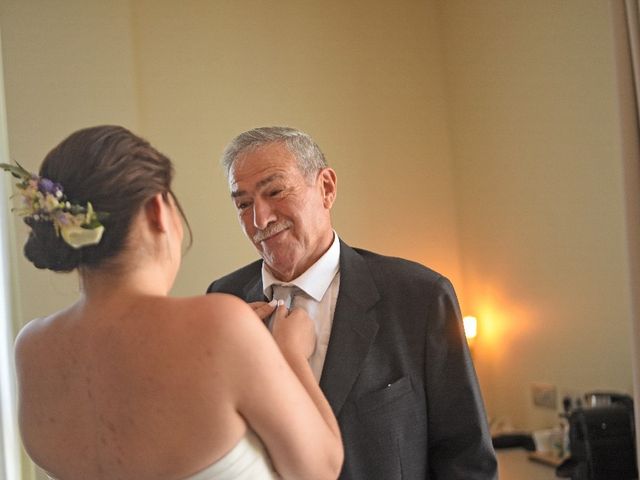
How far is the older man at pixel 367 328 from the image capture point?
151 cm

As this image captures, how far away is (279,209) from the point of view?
67.7 inches

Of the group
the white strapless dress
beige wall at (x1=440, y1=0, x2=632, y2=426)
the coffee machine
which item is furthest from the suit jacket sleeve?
beige wall at (x1=440, y1=0, x2=632, y2=426)

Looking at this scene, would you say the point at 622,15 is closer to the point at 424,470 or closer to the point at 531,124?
the point at 531,124

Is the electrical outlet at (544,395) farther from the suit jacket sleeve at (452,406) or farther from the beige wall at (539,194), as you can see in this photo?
the suit jacket sleeve at (452,406)

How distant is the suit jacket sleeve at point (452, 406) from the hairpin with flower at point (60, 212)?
733 mm

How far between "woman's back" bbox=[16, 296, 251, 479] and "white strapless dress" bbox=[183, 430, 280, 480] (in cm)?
1

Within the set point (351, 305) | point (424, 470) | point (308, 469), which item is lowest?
point (424, 470)

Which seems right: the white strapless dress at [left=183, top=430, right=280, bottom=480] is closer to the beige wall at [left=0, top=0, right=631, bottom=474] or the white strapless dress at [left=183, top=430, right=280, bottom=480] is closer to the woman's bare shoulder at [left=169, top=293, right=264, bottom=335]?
the woman's bare shoulder at [left=169, top=293, right=264, bottom=335]

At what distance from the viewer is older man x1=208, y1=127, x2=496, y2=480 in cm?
151

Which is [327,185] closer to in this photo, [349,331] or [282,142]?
[282,142]

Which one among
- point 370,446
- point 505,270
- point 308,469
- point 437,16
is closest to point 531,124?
point 505,270

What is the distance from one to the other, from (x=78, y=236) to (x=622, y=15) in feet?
6.62

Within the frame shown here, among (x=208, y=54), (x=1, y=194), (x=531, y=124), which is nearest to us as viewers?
(x=1, y=194)

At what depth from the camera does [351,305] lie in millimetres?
1630
